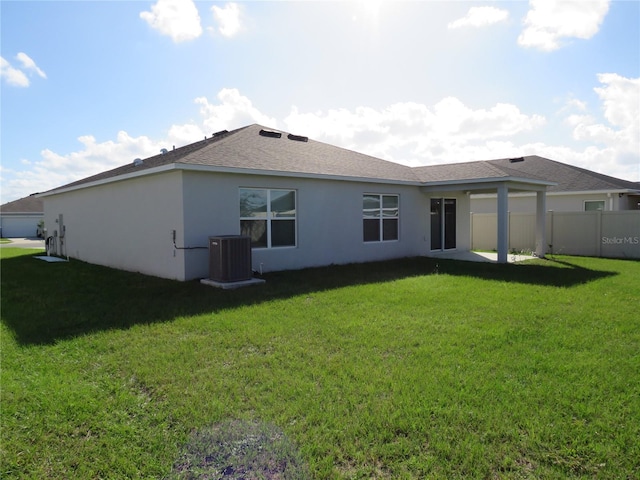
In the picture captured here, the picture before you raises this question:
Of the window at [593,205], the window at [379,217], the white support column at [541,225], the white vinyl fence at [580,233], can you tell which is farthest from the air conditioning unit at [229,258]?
the window at [593,205]

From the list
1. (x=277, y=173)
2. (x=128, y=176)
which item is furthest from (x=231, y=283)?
(x=128, y=176)

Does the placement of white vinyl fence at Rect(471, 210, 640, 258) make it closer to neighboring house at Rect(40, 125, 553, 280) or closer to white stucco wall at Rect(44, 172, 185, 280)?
neighboring house at Rect(40, 125, 553, 280)

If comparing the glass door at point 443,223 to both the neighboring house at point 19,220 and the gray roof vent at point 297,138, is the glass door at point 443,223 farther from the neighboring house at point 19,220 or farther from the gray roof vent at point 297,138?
the neighboring house at point 19,220

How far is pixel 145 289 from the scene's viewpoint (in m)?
8.95

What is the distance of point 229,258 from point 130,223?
169 inches

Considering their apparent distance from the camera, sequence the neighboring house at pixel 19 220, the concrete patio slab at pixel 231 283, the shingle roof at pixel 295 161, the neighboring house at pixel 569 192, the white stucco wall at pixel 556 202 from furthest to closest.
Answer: the neighboring house at pixel 19 220 → the white stucco wall at pixel 556 202 → the neighboring house at pixel 569 192 → the shingle roof at pixel 295 161 → the concrete patio slab at pixel 231 283

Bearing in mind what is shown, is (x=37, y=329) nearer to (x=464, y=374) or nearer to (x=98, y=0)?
(x=464, y=374)

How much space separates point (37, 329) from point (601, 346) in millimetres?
7342

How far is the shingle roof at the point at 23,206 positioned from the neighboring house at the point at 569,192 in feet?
139

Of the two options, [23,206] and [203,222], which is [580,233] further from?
[23,206]

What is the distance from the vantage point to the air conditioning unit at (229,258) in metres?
9.05

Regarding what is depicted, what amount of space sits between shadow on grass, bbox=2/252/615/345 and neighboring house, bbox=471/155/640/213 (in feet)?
22.9

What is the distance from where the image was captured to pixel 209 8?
9.61 m

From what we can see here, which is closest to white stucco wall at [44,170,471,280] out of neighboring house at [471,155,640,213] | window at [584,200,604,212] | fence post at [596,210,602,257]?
fence post at [596,210,602,257]
